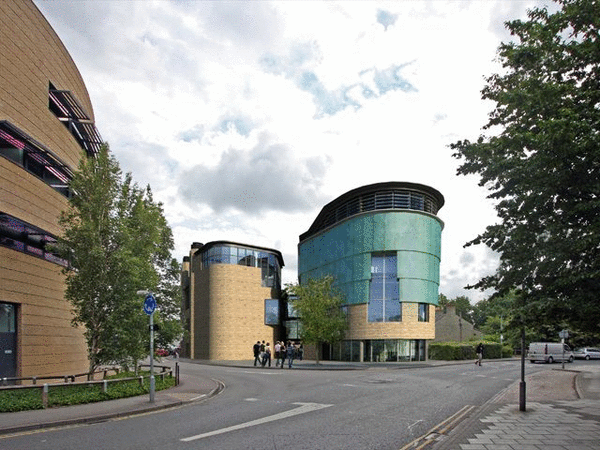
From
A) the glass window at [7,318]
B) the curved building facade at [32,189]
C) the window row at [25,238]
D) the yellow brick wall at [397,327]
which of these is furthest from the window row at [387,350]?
the glass window at [7,318]

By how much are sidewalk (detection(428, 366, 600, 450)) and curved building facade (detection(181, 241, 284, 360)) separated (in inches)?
1624

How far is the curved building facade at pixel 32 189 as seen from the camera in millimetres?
19984

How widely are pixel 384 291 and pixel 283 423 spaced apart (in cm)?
3296

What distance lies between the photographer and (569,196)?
1047 cm

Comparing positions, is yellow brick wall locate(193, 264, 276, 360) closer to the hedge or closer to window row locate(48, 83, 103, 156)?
the hedge

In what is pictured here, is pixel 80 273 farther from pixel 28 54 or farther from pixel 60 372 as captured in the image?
pixel 28 54

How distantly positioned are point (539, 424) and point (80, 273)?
15.5 meters

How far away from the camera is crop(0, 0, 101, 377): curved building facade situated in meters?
20.0

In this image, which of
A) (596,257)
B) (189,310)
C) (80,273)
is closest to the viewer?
(596,257)

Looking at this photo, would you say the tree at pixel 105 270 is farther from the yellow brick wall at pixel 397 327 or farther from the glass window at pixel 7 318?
the yellow brick wall at pixel 397 327

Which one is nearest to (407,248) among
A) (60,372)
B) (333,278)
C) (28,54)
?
(333,278)

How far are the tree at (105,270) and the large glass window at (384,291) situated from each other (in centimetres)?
2653

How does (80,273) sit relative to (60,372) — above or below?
above

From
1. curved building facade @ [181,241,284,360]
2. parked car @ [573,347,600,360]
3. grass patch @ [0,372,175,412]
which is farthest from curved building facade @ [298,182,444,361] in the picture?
grass patch @ [0,372,175,412]
